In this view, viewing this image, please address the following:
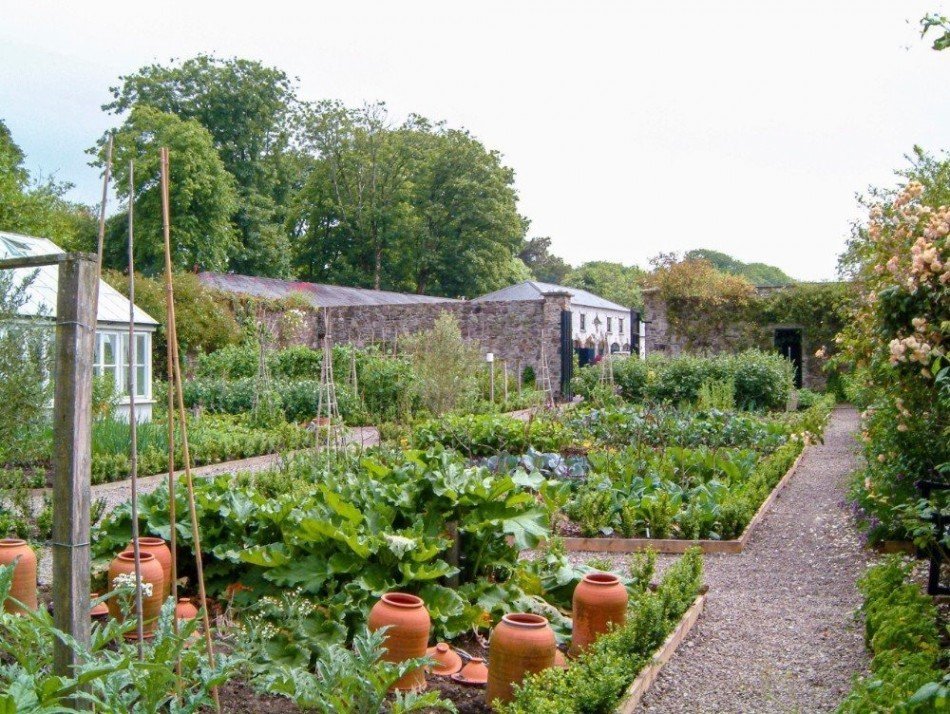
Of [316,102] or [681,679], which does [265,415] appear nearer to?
[681,679]

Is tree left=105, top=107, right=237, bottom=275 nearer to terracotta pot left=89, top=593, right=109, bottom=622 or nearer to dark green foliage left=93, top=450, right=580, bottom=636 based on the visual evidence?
dark green foliage left=93, top=450, right=580, bottom=636

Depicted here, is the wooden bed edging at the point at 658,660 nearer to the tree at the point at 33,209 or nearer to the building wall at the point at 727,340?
the building wall at the point at 727,340

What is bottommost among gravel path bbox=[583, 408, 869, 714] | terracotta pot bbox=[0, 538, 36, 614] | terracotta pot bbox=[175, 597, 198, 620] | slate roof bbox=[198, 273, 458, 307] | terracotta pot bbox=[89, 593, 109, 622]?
gravel path bbox=[583, 408, 869, 714]

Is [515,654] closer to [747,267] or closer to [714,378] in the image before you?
[714,378]

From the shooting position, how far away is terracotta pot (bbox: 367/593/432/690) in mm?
3389

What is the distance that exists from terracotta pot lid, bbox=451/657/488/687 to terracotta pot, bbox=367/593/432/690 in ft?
0.75

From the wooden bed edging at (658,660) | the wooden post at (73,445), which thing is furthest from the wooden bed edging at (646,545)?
the wooden post at (73,445)

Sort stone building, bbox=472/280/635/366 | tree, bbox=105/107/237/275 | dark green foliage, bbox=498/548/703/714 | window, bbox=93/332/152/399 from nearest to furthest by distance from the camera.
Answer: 1. dark green foliage, bbox=498/548/703/714
2. window, bbox=93/332/152/399
3. tree, bbox=105/107/237/275
4. stone building, bbox=472/280/635/366

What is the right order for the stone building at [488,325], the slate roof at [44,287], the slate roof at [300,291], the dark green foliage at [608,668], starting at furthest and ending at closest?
1. the slate roof at [300,291]
2. the stone building at [488,325]
3. the slate roof at [44,287]
4. the dark green foliage at [608,668]

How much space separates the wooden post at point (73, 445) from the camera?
2.58 meters

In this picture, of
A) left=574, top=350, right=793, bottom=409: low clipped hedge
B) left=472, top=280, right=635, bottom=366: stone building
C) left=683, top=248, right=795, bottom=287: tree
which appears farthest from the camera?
left=683, top=248, right=795, bottom=287: tree

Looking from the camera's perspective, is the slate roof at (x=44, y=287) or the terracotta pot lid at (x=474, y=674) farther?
the slate roof at (x=44, y=287)

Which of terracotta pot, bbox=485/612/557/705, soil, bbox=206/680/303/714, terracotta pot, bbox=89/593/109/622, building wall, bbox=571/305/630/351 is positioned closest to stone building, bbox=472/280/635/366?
building wall, bbox=571/305/630/351

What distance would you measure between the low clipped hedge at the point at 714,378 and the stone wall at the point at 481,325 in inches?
101
